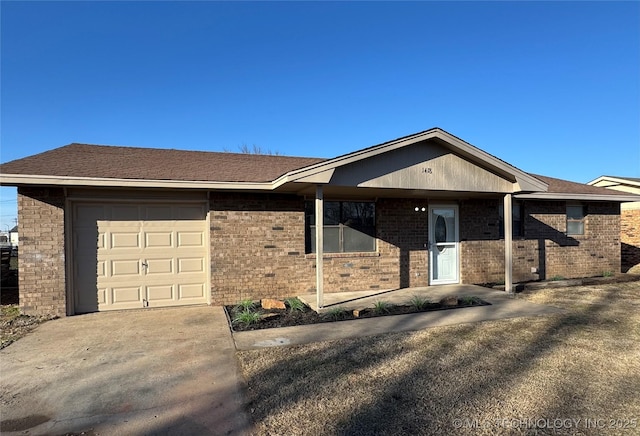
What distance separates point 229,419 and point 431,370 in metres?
2.35

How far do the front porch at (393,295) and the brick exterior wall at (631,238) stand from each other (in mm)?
9598

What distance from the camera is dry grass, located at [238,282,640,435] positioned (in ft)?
10.7

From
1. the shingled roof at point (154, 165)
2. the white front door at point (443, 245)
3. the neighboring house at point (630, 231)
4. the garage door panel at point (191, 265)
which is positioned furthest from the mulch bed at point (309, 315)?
the neighboring house at point (630, 231)

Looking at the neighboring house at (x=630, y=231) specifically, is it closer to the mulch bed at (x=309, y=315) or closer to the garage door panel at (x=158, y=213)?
the mulch bed at (x=309, y=315)

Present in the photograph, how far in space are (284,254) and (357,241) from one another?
6.31 ft

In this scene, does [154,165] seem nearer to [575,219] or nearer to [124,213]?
[124,213]

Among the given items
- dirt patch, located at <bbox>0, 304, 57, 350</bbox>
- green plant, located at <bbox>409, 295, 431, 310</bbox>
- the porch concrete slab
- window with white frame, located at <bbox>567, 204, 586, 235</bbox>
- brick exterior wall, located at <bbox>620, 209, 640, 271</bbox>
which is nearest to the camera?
the porch concrete slab

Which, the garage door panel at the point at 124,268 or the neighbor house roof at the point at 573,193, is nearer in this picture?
the garage door panel at the point at 124,268

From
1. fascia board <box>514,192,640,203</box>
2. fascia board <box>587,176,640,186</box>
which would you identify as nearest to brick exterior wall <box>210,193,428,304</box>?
fascia board <box>514,192,640,203</box>

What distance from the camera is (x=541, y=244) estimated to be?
1134 cm

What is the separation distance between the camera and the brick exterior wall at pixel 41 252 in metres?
7.08

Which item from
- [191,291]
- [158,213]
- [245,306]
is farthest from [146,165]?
[245,306]

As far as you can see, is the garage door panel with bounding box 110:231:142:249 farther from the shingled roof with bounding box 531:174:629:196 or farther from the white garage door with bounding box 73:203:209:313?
the shingled roof with bounding box 531:174:629:196

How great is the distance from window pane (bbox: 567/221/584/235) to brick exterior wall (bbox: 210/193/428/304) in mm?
5640
